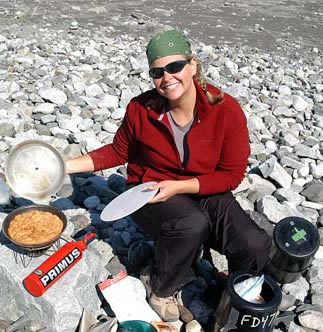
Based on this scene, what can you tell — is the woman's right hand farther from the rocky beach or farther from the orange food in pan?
the rocky beach

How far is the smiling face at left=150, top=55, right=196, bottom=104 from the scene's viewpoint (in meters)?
3.10

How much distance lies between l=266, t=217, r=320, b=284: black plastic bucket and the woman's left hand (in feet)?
2.25

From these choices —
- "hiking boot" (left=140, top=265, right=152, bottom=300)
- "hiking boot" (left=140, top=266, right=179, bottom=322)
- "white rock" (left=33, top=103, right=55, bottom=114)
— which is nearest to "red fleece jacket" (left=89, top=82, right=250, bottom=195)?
"hiking boot" (left=140, top=265, right=152, bottom=300)

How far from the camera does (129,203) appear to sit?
315 centimetres

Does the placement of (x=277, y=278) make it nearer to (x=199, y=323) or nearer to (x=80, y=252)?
(x=199, y=323)

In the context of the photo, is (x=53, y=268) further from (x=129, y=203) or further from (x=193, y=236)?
(x=193, y=236)

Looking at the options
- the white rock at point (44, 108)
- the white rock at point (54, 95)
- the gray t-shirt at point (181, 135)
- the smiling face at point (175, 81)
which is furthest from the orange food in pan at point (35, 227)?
the white rock at point (54, 95)

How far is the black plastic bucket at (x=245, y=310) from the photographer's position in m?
2.85

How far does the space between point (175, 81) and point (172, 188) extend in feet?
2.17

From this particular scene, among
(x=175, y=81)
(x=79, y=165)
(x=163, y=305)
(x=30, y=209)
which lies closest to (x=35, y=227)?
(x=30, y=209)

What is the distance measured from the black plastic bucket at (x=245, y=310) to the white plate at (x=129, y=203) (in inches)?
27.2

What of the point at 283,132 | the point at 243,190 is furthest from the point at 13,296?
the point at 283,132

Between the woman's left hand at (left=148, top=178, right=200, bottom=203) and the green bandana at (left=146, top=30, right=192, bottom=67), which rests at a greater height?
the green bandana at (left=146, top=30, right=192, bottom=67)

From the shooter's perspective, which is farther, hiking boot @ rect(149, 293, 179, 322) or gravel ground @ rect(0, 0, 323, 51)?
gravel ground @ rect(0, 0, 323, 51)
